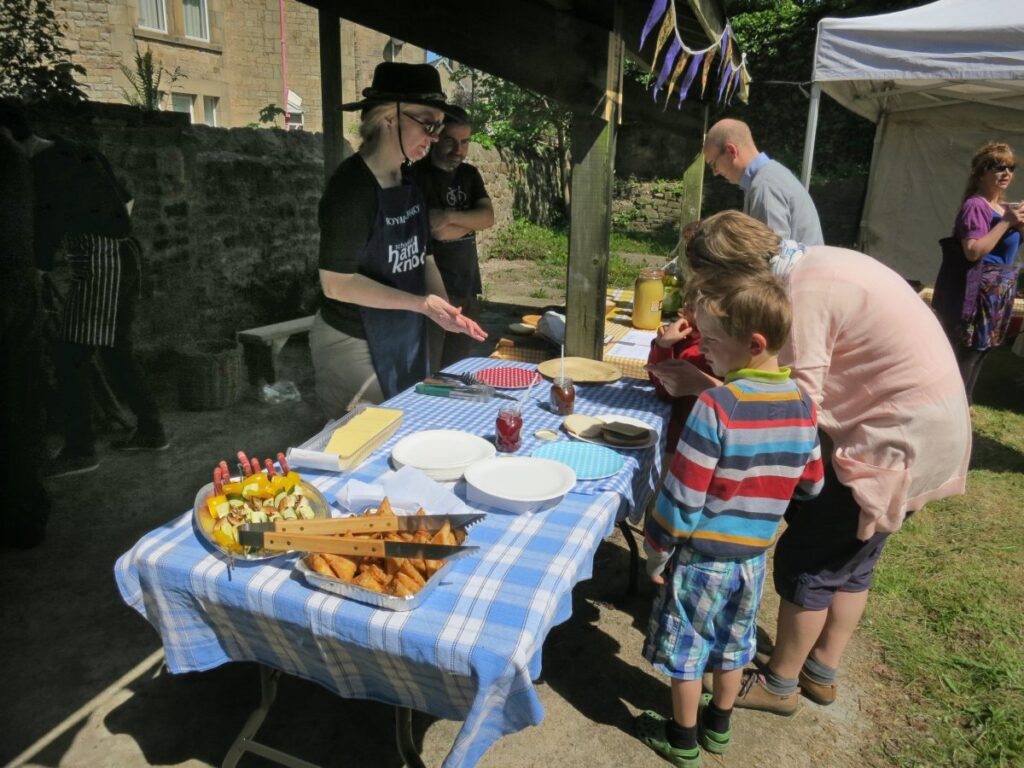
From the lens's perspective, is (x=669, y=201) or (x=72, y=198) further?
(x=669, y=201)

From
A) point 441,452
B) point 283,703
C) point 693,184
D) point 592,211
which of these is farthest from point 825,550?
point 693,184

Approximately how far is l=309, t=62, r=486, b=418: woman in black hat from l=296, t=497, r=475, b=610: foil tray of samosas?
4.04 ft

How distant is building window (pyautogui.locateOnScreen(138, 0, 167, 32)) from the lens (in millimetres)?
14625

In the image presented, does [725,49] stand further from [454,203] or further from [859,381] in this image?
[859,381]

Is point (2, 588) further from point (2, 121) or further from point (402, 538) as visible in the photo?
point (402, 538)

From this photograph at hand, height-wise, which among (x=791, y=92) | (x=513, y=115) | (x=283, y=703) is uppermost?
(x=791, y=92)

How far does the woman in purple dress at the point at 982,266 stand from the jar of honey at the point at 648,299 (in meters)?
2.18

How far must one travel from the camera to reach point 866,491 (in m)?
2.02

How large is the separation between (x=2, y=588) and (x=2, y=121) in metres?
2.12

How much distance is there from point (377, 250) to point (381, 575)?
150 cm

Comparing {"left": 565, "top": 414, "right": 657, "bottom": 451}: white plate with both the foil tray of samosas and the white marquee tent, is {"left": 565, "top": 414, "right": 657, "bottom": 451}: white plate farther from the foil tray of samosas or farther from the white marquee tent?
the white marquee tent

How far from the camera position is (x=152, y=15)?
1484 cm

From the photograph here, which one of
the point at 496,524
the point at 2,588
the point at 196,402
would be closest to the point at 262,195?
the point at 196,402

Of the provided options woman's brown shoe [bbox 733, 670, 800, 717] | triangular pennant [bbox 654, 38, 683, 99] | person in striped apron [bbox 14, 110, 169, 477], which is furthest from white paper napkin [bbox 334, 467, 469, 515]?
person in striped apron [bbox 14, 110, 169, 477]
